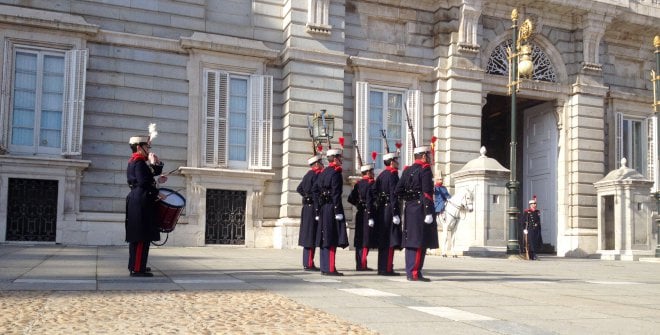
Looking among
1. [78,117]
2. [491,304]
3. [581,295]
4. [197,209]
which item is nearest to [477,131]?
[197,209]

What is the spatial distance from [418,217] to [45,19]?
12.0 m

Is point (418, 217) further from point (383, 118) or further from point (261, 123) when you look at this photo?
point (383, 118)

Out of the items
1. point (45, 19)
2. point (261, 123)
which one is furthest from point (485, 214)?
point (45, 19)

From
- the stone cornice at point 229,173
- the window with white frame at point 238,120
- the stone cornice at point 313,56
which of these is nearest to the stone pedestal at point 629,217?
the stone cornice at point 313,56

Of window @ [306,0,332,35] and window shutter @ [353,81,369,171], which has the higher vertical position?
window @ [306,0,332,35]

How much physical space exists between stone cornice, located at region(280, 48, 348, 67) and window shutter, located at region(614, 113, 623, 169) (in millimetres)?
9988

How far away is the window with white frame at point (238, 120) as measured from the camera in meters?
19.2

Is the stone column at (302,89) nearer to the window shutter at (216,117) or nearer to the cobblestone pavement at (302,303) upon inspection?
the window shutter at (216,117)

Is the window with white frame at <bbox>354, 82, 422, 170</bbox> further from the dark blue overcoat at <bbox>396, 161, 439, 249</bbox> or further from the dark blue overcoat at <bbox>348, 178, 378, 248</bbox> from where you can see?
the dark blue overcoat at <bbox>396, 161, 439, 249</bbox>

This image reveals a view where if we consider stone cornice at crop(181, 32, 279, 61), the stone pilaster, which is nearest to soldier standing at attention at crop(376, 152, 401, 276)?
stone cornice at crop(181, 32, 279, 61)

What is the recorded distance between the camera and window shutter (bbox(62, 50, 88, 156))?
17.5 m

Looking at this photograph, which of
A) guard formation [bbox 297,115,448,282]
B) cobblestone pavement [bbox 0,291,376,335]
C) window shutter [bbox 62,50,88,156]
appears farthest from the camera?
window shutter [bbox 62,50,88,156]

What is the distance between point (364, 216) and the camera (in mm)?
11242

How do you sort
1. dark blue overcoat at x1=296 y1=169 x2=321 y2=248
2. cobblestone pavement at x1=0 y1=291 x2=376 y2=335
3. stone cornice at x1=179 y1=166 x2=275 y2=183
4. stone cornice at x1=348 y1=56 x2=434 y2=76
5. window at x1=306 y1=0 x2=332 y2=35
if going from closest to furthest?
1. cobblestone pavement at x1=0 y1=291 x2=376 y2=335
2. dark blue overcoat at x1=296 y1=169 x2=321 y2=248
3. stone cornice at x1=179 y1=166 x2=275 y2=183
4. window at x1=306 y1=0 x2=332 y2=35
5. stone cornice at x1=348 y1=56 x2=434 y2=76
